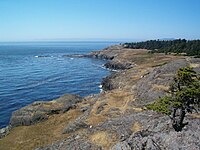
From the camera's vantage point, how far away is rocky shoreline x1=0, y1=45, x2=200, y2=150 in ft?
73.5

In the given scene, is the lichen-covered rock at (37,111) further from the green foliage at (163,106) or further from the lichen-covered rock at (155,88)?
the green foliage at (163,106)

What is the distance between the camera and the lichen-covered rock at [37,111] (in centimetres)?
4981

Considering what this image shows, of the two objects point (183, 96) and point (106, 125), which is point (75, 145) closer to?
point (106, 125)

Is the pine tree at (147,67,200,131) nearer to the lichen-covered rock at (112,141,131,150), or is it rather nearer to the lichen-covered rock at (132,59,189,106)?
the lichen-covered rock at (112,141,131,150)

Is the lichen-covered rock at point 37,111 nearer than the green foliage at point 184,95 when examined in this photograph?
No

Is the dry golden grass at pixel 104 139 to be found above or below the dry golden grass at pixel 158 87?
above

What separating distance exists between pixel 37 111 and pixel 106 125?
2178 cm

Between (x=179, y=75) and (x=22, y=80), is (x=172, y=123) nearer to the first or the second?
(x=179, y=75)

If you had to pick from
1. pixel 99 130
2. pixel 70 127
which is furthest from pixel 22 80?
pixel 99 130

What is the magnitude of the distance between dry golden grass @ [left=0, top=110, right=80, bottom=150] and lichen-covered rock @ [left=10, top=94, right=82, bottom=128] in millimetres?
1894

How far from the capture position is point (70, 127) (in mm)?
41344

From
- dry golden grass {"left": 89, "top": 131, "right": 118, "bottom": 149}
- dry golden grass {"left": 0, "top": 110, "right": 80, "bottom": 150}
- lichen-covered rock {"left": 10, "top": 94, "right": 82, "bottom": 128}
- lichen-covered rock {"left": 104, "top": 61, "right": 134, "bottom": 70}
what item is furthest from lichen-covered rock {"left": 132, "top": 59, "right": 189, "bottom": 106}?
lichen-covered rock {"left": 104, "top": 61, "right": 134, "bottom": 70}

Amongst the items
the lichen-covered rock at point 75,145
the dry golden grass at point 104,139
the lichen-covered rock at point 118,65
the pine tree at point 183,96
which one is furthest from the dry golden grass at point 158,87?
the lichen-covered rock at point 118,65

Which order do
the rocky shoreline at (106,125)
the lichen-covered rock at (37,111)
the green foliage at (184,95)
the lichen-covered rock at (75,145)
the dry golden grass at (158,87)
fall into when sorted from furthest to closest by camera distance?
the dry golden grass at (158,87) < the lichen-covered rock at (37,111) < the lichen-covered rock at (75,145) < the green foliage at (184,95) < the rocky shoreline at (106,125)
